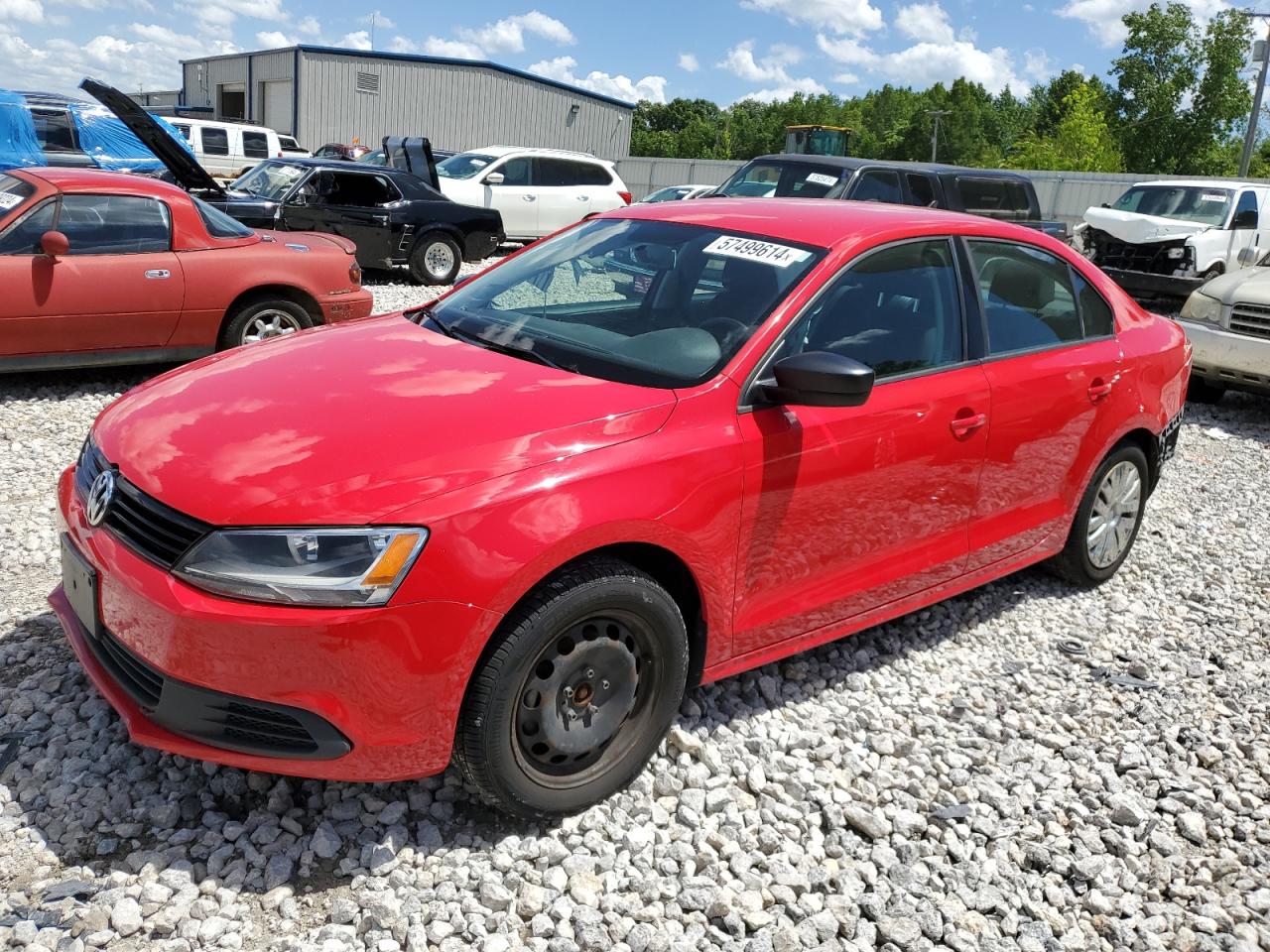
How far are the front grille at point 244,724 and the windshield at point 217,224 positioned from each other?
5657 millimetres

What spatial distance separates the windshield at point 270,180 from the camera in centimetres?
1280

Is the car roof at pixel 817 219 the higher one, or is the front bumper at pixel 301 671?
the car roof at pixel 817 219

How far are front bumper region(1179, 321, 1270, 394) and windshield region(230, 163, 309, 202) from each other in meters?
9.85

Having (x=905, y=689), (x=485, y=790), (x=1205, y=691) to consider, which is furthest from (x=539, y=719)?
(x=1205, y=691)

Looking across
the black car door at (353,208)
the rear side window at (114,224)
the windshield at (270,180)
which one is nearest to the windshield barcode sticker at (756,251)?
the rear side window at (114,224)

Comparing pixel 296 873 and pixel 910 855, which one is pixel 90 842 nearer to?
pixel 296 873

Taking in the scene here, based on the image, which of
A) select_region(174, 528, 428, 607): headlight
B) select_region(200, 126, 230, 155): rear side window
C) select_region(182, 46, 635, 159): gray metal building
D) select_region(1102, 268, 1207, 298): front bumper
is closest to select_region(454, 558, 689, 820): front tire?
select_region(174, 528, 428, 607): headlight

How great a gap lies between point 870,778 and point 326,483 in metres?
1.96

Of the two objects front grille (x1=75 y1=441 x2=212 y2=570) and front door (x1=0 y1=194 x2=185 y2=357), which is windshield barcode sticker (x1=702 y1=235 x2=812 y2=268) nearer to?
front grille (x1=75 y1=441 x2=212 y2=570)

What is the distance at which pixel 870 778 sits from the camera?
3.40m

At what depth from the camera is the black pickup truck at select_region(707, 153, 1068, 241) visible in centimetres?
1127

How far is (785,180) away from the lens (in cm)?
1183

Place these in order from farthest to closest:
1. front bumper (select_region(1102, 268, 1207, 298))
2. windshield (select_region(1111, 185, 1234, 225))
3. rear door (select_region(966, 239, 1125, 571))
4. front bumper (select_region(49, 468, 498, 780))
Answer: windshield (select_region(1111, 185, 1234, 225))
front bumper (select_region(1102, 268, 1207, 298))
rear door (select_region(966, 239, 1125, 571))
front bumper (select_region(49, 468, 498, 780))

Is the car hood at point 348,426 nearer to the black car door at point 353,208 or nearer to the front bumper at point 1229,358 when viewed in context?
the front bumper at point 1229,358
